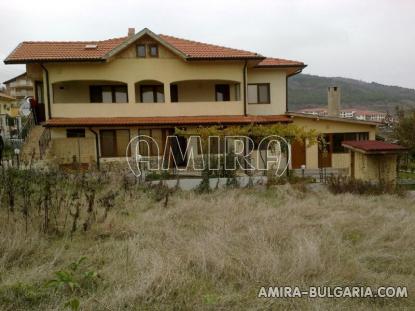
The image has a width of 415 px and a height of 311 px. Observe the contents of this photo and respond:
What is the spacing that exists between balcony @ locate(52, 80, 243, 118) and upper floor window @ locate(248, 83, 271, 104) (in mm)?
939

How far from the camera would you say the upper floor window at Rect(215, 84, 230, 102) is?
66.3ft

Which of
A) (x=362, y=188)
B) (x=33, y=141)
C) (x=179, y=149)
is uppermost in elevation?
(x=33, y=141)

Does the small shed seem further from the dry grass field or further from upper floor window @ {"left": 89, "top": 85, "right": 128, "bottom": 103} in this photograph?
upper floor window @ {"left": 89, "top": 85, "right": 128, "bottom": 103}

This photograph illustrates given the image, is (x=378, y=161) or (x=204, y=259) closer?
(x=204, y=259)

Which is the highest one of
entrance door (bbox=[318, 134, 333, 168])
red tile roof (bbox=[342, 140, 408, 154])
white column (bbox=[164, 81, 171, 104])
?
white column (bbox=[164, 81, 171, 104])

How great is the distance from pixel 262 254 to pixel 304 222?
7.35 ft

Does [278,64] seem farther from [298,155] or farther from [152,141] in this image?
[152,141]

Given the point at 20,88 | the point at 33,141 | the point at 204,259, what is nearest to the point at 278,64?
the point at 33,141

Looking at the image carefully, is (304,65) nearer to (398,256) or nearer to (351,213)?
(351,213)

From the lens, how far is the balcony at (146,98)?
58.2 ft

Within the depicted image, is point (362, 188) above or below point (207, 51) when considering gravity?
below

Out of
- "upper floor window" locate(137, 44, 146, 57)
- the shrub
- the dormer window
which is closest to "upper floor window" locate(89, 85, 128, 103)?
"upper floor window" locate(137, 44, 146, 57)

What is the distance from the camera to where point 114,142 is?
17859 millimetres

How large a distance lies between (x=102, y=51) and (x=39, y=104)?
5.16 metres
